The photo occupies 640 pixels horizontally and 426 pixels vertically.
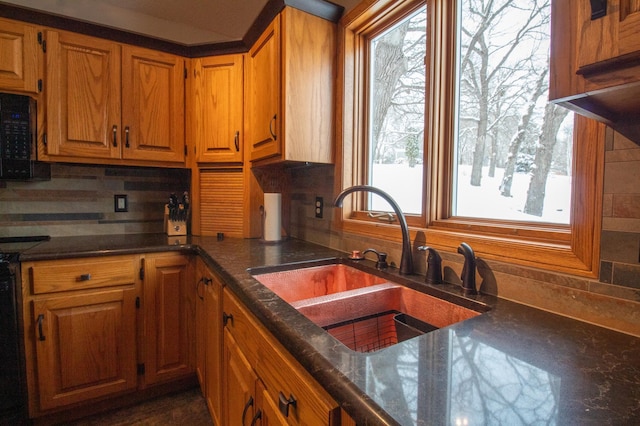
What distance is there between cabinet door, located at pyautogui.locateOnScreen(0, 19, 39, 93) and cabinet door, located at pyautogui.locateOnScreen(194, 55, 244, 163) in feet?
2.76

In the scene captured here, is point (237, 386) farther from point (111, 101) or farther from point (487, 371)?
point (111, 101)

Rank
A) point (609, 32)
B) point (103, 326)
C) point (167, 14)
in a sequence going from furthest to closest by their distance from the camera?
point (167, 14), point (103, 326), point (609, 32)

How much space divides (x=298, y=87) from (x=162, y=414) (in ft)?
6.26

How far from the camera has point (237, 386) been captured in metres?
1.11

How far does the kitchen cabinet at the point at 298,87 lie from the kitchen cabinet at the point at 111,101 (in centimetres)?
70

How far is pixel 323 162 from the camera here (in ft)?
5.74

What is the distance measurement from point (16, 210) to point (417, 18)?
256 centimetres

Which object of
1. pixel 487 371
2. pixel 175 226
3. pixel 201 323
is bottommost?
pixel 201 323

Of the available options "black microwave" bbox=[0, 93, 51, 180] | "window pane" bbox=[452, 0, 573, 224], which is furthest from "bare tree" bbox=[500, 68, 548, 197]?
"black microwave" bbox=[0, 93, 51, 180]

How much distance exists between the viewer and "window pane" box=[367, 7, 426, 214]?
1441mm

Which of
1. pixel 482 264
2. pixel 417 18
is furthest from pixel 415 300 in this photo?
pixel 417 18

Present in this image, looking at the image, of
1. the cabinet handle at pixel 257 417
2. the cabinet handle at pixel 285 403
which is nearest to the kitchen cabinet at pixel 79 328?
→ the cabinet handle at pixel 257 417

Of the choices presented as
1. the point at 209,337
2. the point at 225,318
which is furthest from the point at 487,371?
the point at 209,337

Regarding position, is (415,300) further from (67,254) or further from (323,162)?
(67,254)
